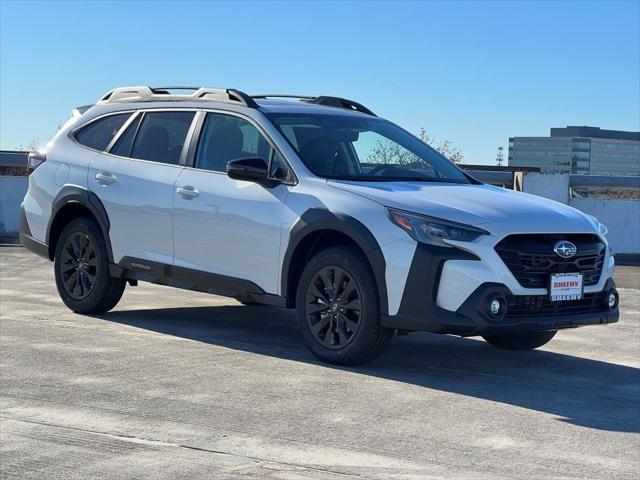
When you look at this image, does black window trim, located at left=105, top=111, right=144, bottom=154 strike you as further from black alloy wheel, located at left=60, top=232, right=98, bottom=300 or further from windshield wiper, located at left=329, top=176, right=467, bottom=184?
windshield wiper, located at left=329, top=176, right=467, bottom=184

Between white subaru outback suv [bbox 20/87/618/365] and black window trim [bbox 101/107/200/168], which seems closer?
white subaru outback suv [bbox 20/87/618/365]

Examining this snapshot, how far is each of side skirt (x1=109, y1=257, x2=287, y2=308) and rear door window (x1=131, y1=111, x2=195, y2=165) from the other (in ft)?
2.76

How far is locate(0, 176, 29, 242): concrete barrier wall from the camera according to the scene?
1708 cm

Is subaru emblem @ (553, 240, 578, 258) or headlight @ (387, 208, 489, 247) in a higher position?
headlight @ (387, 208, 489, 247)

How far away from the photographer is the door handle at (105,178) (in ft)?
31.3


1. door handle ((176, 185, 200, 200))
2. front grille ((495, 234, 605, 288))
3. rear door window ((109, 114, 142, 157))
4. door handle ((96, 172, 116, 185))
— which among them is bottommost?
front grille ((495, 234, 605, 288))

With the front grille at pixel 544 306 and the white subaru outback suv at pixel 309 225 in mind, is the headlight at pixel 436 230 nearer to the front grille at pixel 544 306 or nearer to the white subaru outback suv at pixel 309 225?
the white subaru outback suv at pixel 309 225

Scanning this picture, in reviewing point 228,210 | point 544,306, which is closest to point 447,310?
point 544,306

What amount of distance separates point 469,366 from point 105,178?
11.4 feet

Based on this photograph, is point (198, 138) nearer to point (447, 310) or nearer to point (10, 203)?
point (447, 310)

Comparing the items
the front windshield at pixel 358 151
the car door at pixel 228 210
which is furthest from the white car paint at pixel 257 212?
the front windshield at pixel 358 151

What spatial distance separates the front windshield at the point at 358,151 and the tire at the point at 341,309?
76cm

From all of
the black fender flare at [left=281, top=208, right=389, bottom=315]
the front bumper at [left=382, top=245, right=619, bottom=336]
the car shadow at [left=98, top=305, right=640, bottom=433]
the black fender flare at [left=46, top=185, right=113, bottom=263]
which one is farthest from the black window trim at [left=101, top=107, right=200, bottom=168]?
the front bumper at [left=382, top=245, right=619, bottom=336]

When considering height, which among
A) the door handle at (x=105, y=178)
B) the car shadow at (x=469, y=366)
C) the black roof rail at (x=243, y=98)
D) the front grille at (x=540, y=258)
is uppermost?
the black roof rail at (x=243, y=98)
